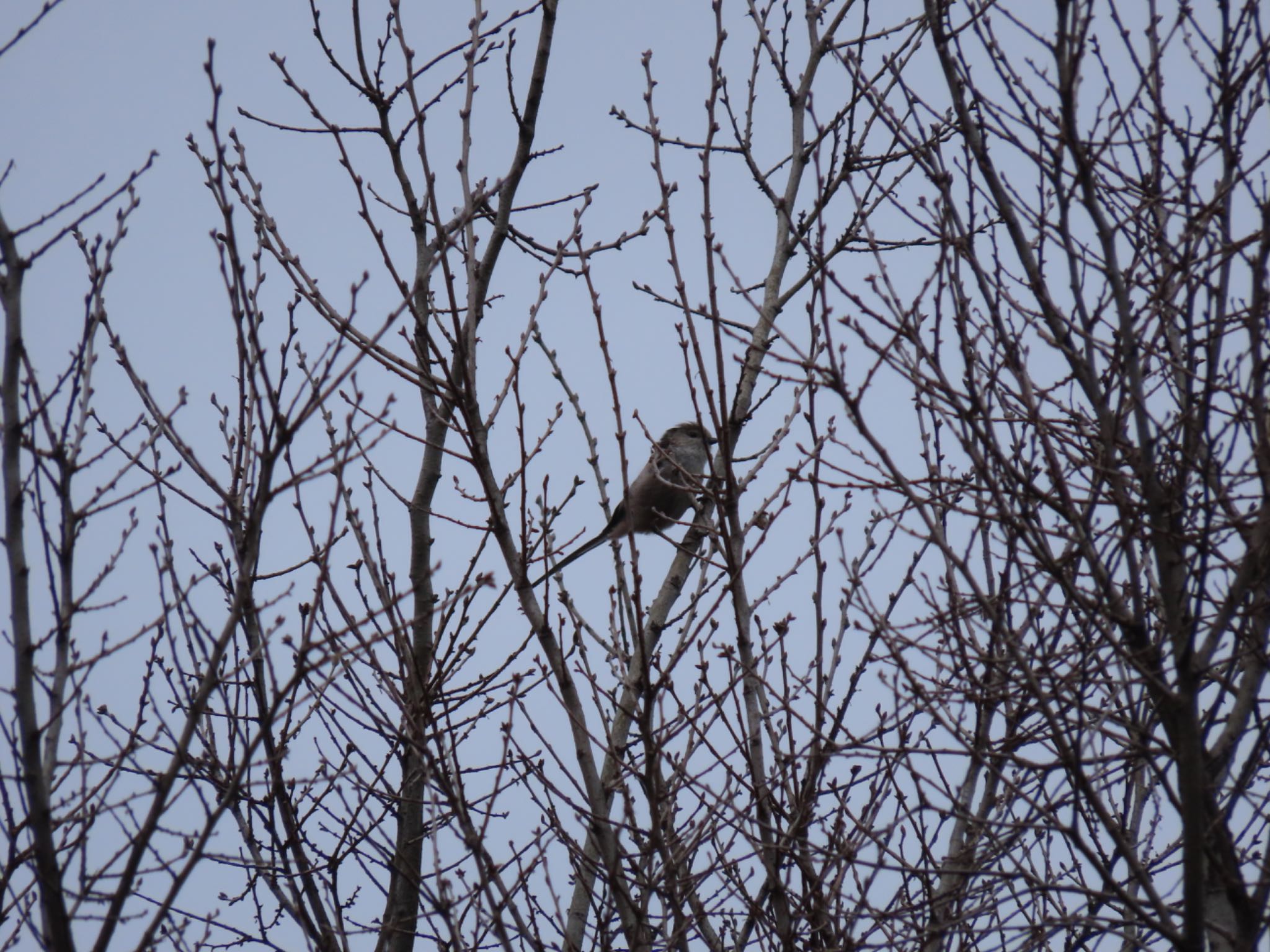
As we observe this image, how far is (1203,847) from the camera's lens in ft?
8.18

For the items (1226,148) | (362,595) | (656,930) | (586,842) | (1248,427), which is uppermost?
(362,595)

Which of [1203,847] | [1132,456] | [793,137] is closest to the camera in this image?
[1203,847]

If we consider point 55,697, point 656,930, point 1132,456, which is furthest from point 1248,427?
point 55,697

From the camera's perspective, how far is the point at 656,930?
3.47m

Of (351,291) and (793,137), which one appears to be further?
(793,137)

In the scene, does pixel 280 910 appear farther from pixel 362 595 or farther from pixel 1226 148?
pixel 1226 148

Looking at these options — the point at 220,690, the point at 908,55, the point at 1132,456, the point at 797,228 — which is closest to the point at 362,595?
the point at 220,690

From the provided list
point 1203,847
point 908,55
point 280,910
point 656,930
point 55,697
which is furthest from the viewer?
point 908,55

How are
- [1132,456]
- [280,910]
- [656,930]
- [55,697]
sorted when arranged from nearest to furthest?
[55,697]
[1132,456]
[656,930]
[280,910]

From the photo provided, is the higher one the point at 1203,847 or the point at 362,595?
the point at 362,595

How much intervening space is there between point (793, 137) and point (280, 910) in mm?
4266

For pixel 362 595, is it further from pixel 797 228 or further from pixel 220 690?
pixel 797 228

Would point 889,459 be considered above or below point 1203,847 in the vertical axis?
above

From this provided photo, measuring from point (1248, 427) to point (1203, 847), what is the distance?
46.0 inches
